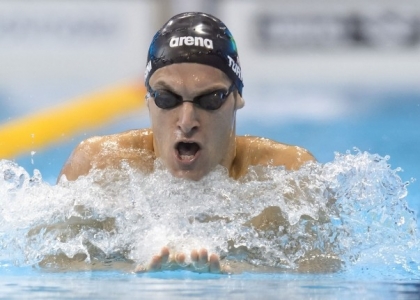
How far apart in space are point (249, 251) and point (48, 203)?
687 mm

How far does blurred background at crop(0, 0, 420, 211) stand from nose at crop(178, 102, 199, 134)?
3144 millimetres

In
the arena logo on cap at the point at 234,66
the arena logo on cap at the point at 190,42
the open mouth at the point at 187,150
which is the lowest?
the open mouth at the point at 187,150

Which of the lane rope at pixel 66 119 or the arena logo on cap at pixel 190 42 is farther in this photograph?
the lane rope at pixel 66 119

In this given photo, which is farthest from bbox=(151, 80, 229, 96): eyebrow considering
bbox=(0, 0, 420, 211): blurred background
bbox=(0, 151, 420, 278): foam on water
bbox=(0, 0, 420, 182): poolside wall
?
bbox=(0, 0, 420, 182): poolside wall

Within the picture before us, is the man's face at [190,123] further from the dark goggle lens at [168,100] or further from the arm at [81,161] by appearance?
the arm at [81,161]

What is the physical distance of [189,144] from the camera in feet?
8.48

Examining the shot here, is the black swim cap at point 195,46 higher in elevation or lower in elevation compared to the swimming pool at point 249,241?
higher

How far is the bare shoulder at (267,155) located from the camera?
2783mm

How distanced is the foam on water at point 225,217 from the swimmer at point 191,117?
0.07 metres

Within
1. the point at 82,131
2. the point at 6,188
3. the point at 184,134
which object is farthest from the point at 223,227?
the point at 82,131

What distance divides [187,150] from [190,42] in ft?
1.21

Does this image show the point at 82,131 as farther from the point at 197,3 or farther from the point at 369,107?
the point at 369,107

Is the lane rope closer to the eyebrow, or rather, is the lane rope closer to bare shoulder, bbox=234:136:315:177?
bare shoulder, bbox=234:136:315:177

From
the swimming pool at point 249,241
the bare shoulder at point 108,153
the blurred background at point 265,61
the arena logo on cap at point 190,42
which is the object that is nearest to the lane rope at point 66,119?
the blurred background at point 265,61
